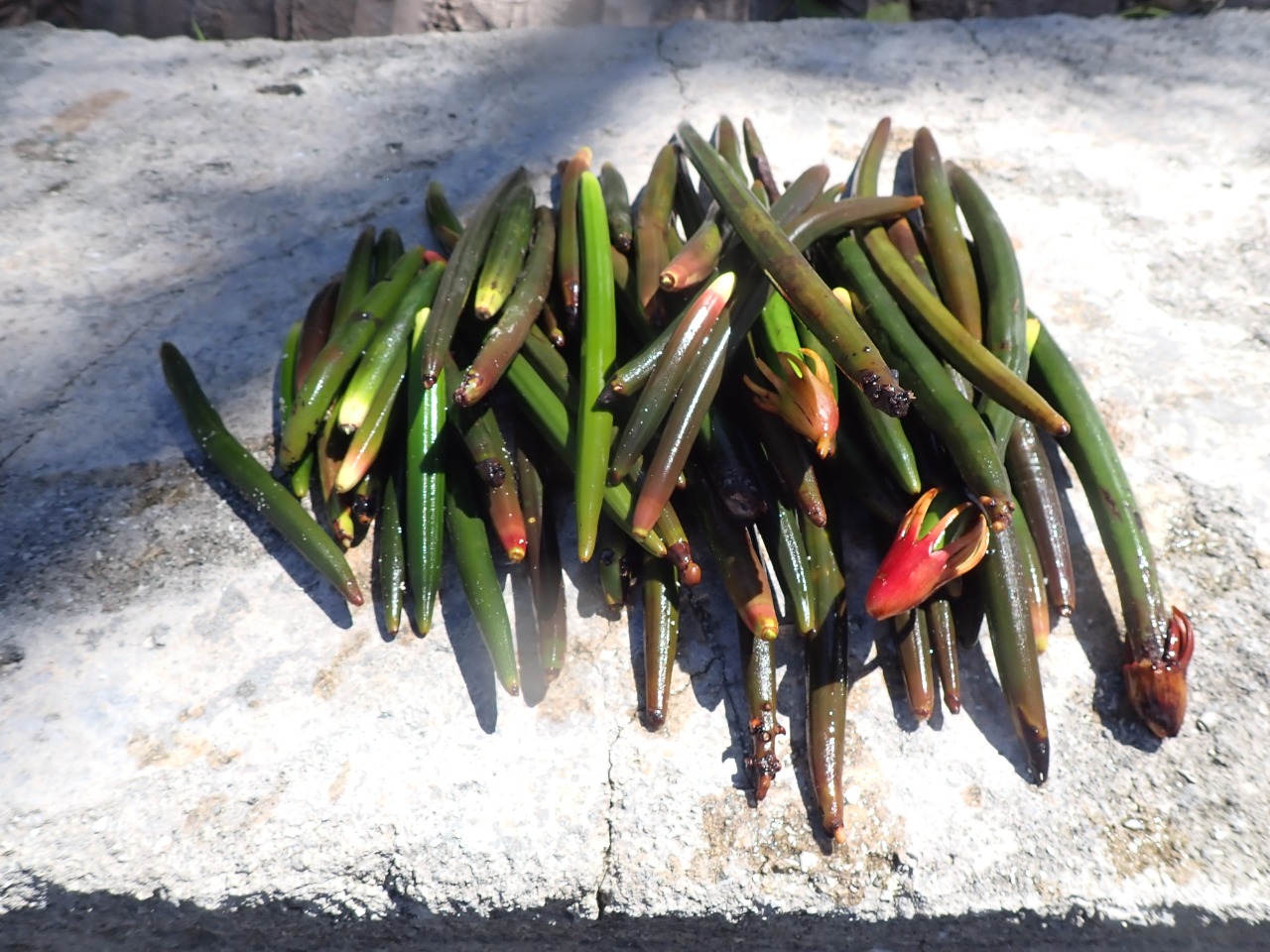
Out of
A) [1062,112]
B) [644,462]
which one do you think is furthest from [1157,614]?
[1062,112]

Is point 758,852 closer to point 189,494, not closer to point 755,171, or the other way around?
point 189,494

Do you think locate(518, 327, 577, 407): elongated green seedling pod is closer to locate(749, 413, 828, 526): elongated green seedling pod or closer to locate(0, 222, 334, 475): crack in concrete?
locate(749, 413, 828, 526): elongated green seedling pod

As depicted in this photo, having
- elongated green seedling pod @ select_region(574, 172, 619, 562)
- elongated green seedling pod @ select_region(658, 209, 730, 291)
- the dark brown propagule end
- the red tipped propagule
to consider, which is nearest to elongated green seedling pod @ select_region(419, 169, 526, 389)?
elongated green seedling pod @ select_region(574, 172, 619, 562)

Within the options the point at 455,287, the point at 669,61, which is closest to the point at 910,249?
the point at 455,287

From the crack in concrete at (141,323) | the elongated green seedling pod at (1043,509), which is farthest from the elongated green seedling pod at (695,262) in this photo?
the crack in concrete at (141,323)

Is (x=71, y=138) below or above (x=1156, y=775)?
above
